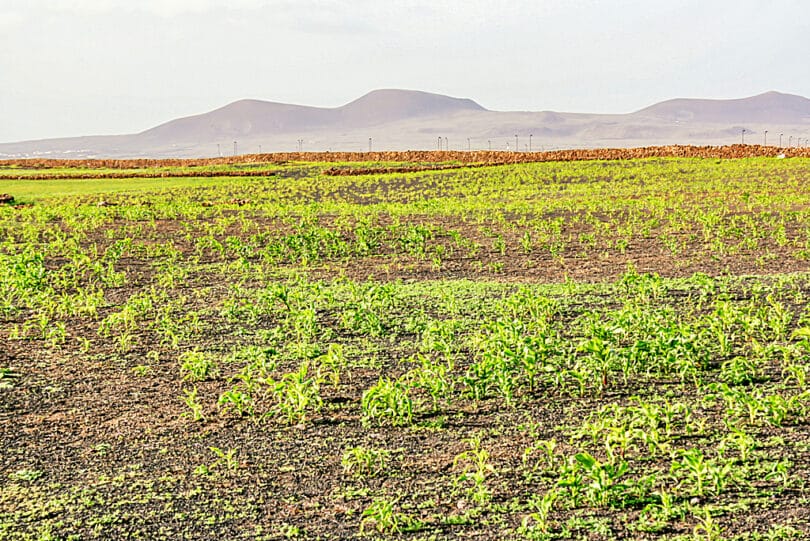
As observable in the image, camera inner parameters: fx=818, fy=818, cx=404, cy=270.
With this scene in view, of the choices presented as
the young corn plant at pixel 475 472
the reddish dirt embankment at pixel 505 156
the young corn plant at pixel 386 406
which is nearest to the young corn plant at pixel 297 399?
the young corn plant at pixel 386 406

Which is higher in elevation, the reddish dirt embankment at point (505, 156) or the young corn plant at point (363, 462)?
the reddish dirt embankment at point (505, 156)

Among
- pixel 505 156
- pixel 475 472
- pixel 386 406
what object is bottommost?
pixel 475 472

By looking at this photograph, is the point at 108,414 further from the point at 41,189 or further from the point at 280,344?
the point at 41,189

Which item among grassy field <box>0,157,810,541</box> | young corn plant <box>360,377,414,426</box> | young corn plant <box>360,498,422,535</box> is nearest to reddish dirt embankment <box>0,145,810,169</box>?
grassy field <box>0,157,810,541</box>

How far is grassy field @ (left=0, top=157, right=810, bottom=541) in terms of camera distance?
572 cm

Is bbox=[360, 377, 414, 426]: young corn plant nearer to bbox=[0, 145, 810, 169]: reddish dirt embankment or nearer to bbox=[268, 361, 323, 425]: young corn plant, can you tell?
bbox=[268, 361, 323, 425]: young corn plant

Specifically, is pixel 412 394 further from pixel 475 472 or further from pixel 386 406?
pixel 475 472

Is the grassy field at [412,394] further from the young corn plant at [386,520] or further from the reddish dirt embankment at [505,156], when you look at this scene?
the reddish dirt embankment at [505,156]

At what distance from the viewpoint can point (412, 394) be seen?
8.24 meters

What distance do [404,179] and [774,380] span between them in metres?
35.3

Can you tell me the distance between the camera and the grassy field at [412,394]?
572cm

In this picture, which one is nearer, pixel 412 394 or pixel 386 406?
pixel 386 406

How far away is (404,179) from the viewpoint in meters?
42.8

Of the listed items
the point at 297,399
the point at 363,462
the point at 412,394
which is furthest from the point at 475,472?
the point at 297,399
